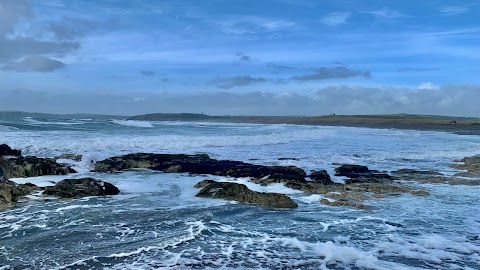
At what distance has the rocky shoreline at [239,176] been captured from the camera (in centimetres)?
1366

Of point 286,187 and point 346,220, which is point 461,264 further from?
point 286,187

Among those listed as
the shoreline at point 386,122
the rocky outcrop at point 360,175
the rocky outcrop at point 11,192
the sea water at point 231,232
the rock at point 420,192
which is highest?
the shoreline at point 386,122

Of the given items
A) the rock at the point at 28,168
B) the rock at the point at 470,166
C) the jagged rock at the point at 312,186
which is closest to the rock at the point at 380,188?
the jagged rock at the point at 312,186

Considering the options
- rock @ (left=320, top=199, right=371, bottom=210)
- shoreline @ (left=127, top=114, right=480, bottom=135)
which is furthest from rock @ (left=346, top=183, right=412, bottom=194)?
shoreline @ (left=127, top=114, right=480, bottom=135)

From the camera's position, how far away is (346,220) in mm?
11555

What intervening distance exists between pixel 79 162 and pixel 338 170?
41.0 feet

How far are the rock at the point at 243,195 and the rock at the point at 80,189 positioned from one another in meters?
3.06

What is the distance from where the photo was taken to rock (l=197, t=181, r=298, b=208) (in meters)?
13.2

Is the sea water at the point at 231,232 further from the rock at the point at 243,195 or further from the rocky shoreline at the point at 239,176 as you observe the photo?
the rocky shoreline at the point at 239,176

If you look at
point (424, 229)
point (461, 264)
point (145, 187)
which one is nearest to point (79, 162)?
point (145, 187)

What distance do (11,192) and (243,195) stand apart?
22.7 feet

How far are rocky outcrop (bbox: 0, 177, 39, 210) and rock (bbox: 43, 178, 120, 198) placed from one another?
61 cm

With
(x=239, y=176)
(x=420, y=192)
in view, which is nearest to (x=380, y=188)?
(x=420, y=192)

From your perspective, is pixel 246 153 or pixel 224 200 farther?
pixel 246 153
